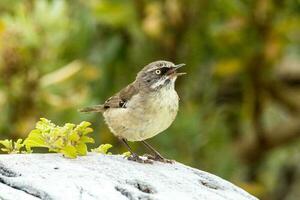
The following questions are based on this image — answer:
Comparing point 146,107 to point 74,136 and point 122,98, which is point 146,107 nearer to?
point 122,98

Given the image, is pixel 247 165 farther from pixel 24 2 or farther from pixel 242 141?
pixel 24 2

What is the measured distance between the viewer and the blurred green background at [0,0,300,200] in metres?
9.84

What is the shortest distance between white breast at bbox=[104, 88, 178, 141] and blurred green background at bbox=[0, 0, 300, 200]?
8.14ft

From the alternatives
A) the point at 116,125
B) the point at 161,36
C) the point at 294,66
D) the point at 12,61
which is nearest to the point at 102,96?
the point at 161,36

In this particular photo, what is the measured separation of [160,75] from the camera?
7629 mm

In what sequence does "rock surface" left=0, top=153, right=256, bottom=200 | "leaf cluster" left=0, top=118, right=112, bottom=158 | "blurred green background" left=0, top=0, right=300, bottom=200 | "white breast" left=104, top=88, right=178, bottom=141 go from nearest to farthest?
"rock surface" left=0, top=153, right=256, bottom=200 → "leaf cluster" left=0, top=118, right=112, bottom=158 → "white breast" left=104, top=88, right=178, bottom=141 → "blurred green background" left=0, top=0, right=300, bottom=200

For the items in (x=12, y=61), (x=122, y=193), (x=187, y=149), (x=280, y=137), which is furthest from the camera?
(x=280, y=137)

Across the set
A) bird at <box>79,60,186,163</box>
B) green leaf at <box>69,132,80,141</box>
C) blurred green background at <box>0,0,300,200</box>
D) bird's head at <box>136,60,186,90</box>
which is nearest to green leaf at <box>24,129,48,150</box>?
green leaf at <box>69,132,80,141</box>

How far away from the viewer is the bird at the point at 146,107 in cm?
715

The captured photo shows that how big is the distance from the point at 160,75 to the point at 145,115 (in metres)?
0.51

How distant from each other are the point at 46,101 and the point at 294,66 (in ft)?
12.9

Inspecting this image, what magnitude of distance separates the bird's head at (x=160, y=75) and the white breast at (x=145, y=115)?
4.0 inches

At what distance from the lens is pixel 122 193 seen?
5551 mm

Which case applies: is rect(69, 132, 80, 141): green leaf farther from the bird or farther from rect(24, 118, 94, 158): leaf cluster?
the bird
